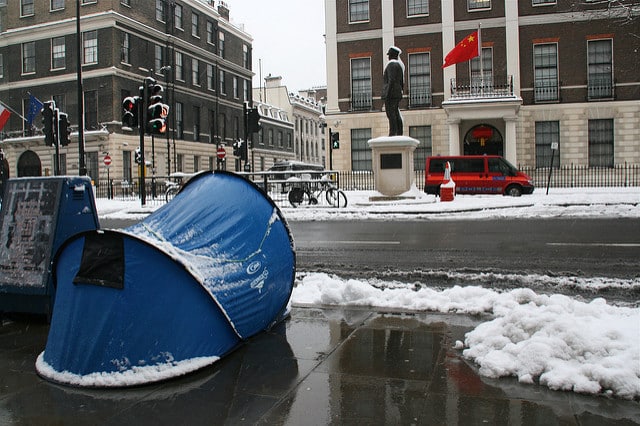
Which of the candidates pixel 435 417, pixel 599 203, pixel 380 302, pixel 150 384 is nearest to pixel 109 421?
pixel 150 384

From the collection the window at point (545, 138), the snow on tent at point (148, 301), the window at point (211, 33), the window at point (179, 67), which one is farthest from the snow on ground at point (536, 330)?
the window at point (211, 33)

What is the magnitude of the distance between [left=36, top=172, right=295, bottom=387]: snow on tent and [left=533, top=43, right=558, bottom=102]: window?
32733 mm

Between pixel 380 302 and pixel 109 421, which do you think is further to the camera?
pixel 380 302

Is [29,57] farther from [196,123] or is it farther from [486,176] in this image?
[486,176]

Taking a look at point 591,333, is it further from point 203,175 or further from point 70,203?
point 70,203

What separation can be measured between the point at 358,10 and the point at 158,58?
71.8 ft

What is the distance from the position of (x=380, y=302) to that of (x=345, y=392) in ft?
7.42

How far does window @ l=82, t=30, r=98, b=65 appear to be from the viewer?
146 ft

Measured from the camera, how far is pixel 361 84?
117 feet

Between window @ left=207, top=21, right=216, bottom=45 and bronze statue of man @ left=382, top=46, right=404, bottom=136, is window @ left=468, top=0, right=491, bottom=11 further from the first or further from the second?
window @ left=207, top=21, right=216, bottom=45

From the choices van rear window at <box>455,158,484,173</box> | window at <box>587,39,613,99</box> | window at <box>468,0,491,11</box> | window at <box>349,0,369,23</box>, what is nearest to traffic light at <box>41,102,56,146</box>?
van rear window at <box>455,158,484,173</box>

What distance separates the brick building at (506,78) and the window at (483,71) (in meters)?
0.06

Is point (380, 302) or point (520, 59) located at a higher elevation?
point (520, 59)

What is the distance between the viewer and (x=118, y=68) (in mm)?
44062
